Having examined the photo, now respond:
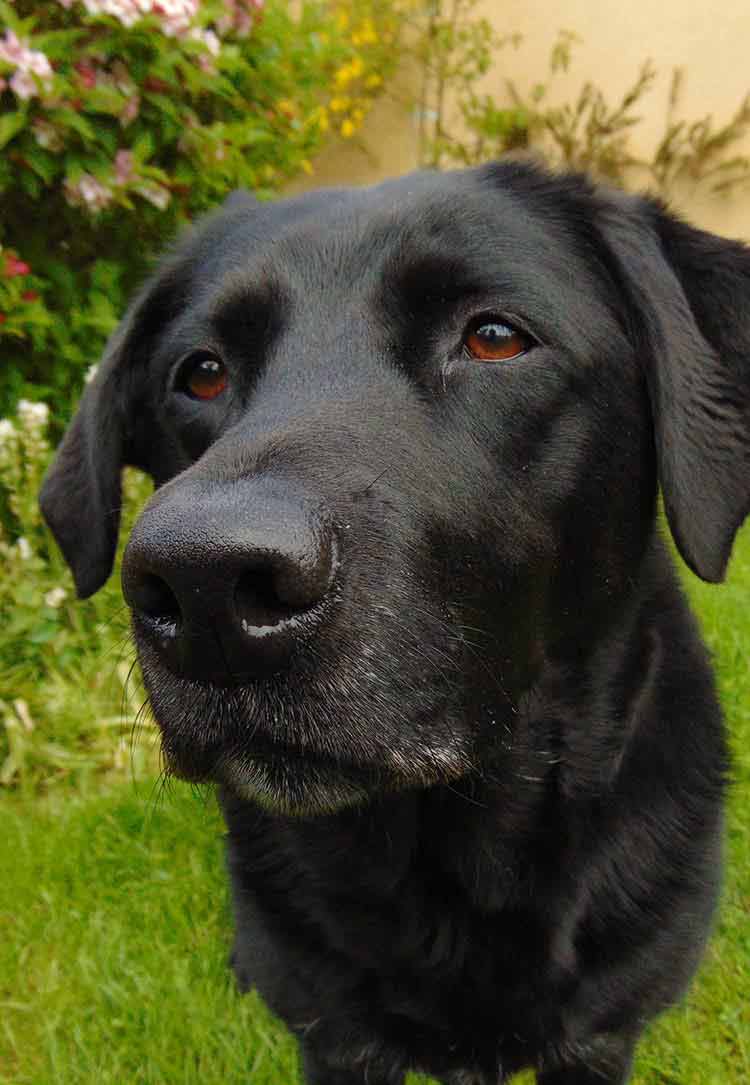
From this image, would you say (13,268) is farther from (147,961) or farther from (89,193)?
(147,961)

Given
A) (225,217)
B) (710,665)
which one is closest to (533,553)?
(710,665)

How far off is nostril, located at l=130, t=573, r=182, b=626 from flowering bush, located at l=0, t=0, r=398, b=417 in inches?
84.7

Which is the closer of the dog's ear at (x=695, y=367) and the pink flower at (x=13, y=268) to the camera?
the dog's ear at (x=695, y=367)

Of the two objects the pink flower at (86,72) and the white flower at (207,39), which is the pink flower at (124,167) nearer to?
the pink flower at (86,72)

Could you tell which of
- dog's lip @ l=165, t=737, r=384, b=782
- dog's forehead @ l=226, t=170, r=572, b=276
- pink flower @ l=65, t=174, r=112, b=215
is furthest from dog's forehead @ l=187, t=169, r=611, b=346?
pink flower @ l=65, t=174, r=112, b=215

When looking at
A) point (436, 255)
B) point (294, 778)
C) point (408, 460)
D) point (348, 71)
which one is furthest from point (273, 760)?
point (348, 71)

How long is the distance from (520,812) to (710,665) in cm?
59

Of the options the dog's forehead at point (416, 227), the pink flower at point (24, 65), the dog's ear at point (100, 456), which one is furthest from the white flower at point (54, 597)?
the dog's forehead at point (416, 227)

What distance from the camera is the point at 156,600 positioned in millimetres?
1082

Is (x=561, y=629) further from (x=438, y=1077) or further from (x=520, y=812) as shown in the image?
(x=438, y=1077)

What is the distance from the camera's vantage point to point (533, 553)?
1.41 metres

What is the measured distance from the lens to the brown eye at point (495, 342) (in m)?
1.42

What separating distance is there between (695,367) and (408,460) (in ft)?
1.72

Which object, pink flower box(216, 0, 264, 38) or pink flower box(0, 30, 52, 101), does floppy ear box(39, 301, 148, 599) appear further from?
pink flower box(216, 0, 264, 38)
